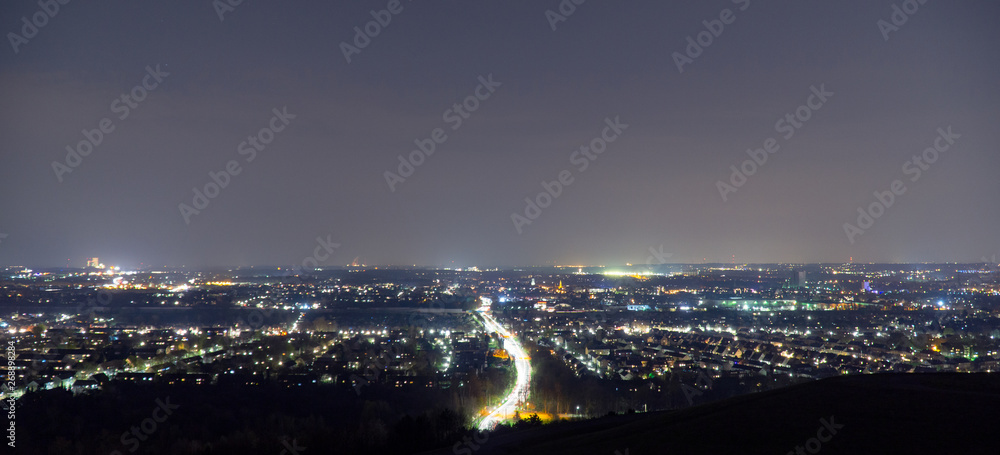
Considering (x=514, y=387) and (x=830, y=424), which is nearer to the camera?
(x=830, y=424)

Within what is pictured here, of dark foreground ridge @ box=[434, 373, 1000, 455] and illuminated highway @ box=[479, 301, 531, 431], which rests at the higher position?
illuminated highway @ box=[479, 301, 531, 431]

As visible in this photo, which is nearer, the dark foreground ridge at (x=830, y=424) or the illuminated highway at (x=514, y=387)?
the dark foreground ridge at (x=830, y=424)

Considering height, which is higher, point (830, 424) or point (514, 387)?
point (514, 387)

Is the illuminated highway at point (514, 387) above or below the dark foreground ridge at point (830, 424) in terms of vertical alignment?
above

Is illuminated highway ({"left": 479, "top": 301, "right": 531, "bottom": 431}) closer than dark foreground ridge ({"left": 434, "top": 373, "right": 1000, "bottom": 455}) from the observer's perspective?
No

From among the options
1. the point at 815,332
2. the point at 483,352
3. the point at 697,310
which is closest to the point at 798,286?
the point at 697,310
